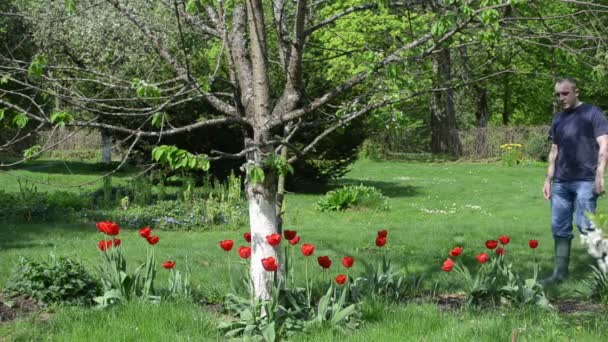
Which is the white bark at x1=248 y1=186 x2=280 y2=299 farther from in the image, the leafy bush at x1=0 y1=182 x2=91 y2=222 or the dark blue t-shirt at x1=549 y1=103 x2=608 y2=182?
the leafy bush at x1=0 y1=182 x2=91 y2=222

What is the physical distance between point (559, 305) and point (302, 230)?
518cm

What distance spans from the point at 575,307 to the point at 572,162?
57.1 inches

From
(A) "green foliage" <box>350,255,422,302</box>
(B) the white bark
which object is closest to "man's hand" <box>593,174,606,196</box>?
(A) "green foliage" <box>350,255,422,302</box>

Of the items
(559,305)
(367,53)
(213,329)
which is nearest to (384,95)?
(367,53)

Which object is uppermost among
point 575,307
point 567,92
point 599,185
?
point 567,92

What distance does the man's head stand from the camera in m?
6.39

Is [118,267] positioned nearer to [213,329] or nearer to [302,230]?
[213,329]

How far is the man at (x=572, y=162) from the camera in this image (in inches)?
249

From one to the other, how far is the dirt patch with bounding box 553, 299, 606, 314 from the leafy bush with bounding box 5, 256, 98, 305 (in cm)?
366

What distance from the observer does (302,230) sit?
10.5 m

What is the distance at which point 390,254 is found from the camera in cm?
802

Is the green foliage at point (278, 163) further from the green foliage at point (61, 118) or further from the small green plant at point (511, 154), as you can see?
the small green plant at point (511, 154)

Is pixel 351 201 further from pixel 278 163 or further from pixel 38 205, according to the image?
pixel 278 163

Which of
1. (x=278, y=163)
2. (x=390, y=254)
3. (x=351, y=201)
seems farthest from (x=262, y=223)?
(x=351, y=201)
